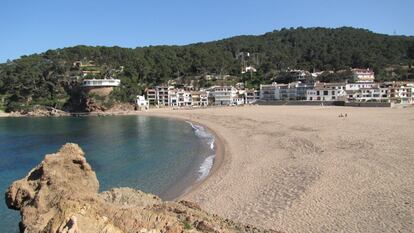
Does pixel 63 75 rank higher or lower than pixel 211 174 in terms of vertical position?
higher

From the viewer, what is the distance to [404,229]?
13430 mm

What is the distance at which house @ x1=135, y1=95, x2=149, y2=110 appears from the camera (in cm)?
10112

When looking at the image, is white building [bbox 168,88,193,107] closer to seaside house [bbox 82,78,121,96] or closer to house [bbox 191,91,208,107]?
house [bbox 191,91,208,107]

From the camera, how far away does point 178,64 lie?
424ft

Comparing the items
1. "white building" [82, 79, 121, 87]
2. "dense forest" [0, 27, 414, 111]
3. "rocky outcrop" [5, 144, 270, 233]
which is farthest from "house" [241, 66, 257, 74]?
"rocky outcrop" [5, 144, 270, 233]

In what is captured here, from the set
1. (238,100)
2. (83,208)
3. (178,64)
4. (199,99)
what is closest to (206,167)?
(83,208)

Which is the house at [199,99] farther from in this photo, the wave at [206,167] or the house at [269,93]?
the wave at [206,167]

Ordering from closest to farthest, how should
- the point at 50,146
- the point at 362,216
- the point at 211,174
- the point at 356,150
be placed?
the point at 362,216 < the point at 211,174 < the point at 356,150 < the point at 50,146

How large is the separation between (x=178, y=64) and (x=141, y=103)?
30.9 meters

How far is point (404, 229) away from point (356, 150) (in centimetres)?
1513

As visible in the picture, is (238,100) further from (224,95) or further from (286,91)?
(286,91)

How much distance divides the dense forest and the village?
246 inches

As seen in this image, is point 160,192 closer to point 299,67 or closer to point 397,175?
point 397,175

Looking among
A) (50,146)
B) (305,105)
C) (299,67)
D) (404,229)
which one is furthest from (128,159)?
(299,67)
